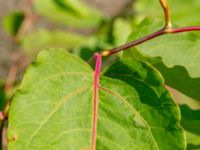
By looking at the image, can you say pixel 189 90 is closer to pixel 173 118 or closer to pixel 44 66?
pixel 173 118

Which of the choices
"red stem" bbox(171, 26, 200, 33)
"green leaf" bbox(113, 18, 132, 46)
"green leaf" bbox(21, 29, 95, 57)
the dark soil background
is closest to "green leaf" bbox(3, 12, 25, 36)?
"green leaf" bbox(21, 29, 95, 57)

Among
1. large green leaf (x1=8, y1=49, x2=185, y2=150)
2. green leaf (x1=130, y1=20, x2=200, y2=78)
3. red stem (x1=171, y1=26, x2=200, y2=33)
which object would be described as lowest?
large green leaf (x1=8, y1=49, x2=185, y2=150)

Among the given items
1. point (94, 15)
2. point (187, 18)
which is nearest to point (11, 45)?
point (94, 15)

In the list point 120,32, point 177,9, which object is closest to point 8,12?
point 120,32

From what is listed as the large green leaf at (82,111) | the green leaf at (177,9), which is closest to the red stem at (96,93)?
the large green leaf at (82,111)

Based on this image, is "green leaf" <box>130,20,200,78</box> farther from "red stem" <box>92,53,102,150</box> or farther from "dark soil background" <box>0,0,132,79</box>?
"dark soil background" <box>0,0,132,79</box>

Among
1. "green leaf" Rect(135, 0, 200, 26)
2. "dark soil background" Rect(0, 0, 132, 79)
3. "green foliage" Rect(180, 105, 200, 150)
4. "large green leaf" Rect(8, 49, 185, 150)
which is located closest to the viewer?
"large green leaf" Rect(8, 49, 185, 150)
